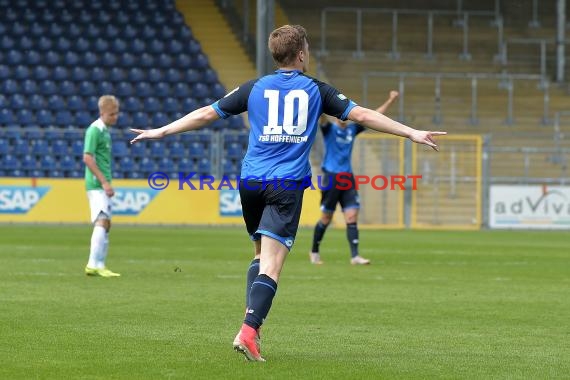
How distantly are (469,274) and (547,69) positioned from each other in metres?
23.3

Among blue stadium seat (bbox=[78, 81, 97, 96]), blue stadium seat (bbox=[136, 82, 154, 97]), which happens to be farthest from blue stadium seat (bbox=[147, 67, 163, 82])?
blue stadium seat (bbox=[78, 81, 97, 96])

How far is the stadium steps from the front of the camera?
3625 centimetres

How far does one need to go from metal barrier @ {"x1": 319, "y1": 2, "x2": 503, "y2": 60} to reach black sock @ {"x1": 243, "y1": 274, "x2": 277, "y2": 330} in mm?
29606

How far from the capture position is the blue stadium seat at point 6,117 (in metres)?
32.9

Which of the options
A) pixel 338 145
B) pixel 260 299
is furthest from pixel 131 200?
pixel 260 299

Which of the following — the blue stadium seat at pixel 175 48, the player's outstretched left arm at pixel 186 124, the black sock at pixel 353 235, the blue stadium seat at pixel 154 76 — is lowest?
the black sock at pixel 353 235

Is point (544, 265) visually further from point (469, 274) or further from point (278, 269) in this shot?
point (278, 269)

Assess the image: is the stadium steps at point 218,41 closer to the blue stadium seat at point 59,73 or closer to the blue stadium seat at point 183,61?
the blue stadium seat at point 183,61

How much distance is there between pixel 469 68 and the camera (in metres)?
37.1

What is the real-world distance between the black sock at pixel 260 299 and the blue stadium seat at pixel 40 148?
919 inches

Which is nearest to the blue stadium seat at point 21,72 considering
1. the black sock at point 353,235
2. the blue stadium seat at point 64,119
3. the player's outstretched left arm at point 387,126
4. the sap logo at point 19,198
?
the blue stadium seat at point 64,119

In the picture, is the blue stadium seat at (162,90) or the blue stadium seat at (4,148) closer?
the blue stadium seat at (4,148)

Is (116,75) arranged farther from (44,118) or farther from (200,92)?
(44,118)

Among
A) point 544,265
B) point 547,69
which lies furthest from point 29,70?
point 544,265
